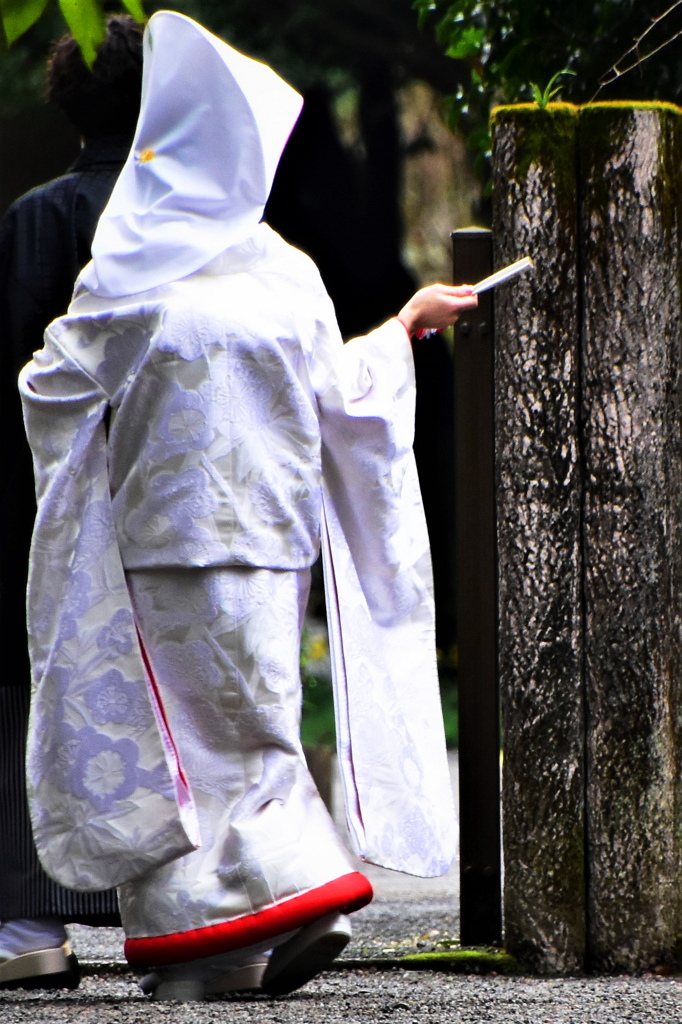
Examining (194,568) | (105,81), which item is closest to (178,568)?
(194,568)

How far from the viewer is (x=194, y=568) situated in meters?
2.89

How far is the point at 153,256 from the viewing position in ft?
9.63

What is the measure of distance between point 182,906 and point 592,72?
3.26m

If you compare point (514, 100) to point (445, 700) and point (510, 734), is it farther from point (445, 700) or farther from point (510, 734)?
point (445, 700)

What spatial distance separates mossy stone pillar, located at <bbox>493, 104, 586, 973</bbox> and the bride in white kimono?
30cm

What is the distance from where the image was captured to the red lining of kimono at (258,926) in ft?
9.09

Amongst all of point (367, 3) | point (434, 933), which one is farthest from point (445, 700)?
point (434, 933)

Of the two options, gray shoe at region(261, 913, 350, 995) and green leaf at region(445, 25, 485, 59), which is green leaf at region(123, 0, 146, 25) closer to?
gray shoe at region(261, 913, 350, 995)

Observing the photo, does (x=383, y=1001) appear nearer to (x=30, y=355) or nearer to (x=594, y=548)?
(x=594, y=548)

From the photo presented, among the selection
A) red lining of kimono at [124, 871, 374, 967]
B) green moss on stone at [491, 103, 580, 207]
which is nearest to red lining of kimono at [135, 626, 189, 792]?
red lining of kimono at [124, 871, 374, 967]

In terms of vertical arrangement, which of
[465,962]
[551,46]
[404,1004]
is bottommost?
[465,962]

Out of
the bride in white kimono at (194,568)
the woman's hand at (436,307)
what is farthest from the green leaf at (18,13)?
the woman's hand at (436,307)

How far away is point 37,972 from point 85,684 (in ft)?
2.28

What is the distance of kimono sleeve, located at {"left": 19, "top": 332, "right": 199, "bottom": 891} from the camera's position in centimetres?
284
